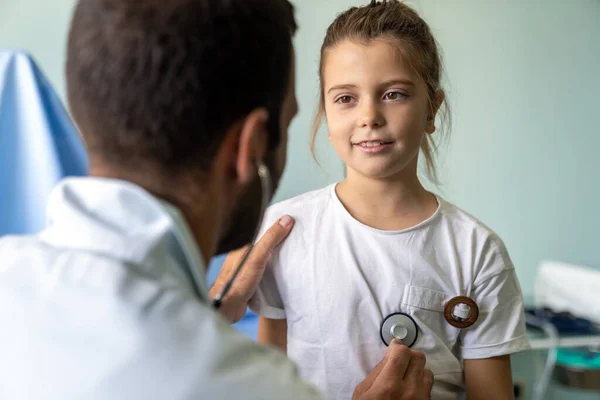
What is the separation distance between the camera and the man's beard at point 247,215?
764 mm

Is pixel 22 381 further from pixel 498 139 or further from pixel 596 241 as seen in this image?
pixel 596 241

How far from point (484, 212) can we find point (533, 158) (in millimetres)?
334

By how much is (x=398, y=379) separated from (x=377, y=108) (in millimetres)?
465

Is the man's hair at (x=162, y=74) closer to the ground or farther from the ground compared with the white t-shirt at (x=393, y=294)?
farther from the ground

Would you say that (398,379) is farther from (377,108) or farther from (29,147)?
(29,147)

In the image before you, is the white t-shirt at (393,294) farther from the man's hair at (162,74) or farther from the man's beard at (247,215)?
the man's hair at (162,74)

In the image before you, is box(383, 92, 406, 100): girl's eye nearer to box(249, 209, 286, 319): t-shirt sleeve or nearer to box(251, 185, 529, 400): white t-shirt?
box(251, 185, 529, 400): white t-shirt

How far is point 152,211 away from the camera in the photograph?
2.07ft

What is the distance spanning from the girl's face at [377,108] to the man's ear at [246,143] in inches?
15.8

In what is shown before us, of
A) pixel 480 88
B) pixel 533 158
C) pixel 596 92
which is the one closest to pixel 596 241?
pixel 533 158

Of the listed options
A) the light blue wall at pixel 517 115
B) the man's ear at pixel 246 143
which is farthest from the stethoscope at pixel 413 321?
the light blue wall at pixel 517 115

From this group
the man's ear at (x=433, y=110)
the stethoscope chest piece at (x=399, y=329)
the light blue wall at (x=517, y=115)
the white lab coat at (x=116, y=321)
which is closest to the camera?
the white lab coat at (x=116, y=321)

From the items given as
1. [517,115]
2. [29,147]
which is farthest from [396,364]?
[517,115]

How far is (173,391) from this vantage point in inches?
20.3
